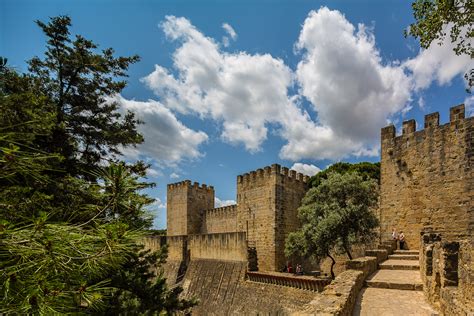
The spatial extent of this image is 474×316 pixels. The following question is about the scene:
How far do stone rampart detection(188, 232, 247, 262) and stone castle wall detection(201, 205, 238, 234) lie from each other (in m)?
4.45

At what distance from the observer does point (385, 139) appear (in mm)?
15117

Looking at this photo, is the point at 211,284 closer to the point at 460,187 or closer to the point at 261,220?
the point at 261,220

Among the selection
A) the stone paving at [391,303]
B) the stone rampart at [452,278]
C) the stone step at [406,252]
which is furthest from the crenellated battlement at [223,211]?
the stone rampart at [452,278]

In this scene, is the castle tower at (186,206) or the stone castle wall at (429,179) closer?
the stone castle wall at (429,179)

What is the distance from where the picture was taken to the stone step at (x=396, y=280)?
7.75m

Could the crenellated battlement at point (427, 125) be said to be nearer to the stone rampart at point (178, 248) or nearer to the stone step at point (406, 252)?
the stone step at point (406, 252)

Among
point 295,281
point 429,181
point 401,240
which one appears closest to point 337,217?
point 295,281

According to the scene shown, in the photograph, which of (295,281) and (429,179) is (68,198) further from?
(429,179)

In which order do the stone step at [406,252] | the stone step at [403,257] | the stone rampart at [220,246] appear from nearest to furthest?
1. the stone step at [403,257]
2. the stone step at [406,252]
3. the stone rampart at [220,246]

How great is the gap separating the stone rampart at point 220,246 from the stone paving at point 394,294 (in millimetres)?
8235

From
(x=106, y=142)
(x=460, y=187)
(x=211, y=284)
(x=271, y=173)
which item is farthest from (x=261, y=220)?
(x=106, y=142)

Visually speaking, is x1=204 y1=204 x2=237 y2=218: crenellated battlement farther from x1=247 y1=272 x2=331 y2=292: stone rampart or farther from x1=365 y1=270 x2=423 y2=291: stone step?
x1=365 y1=270 x2=423 y2=291: stone step

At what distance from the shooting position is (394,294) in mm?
7309

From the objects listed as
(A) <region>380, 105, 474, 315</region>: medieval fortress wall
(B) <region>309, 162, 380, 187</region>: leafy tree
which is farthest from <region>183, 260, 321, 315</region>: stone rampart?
(B) <region>309, 162, 380, 187</region>: leafy tree
